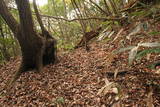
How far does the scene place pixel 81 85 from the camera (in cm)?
325

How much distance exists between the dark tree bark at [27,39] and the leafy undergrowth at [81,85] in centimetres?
28

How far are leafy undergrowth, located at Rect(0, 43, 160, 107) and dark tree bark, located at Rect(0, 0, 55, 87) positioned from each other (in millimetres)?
282

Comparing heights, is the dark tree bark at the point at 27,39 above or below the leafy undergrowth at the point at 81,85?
above

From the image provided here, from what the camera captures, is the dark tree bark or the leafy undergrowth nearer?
the leafy undergrowth

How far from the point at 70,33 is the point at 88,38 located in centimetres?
745

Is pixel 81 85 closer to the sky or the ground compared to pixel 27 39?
closer to the ground

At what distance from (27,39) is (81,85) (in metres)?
1.84

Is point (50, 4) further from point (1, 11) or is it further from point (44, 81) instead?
point (44, 81)

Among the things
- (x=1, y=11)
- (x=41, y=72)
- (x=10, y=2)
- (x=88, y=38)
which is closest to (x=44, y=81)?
(x=41, y=72)

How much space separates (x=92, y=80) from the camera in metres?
3.28

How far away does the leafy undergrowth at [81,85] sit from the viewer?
2416mm

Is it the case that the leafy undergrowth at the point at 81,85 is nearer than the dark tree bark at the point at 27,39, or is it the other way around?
the leafy undergrowth at the point at 81,85

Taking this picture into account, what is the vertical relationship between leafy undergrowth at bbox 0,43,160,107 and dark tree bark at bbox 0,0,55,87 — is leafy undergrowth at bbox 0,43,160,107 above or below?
below

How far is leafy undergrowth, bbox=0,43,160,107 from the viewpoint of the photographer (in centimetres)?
242
